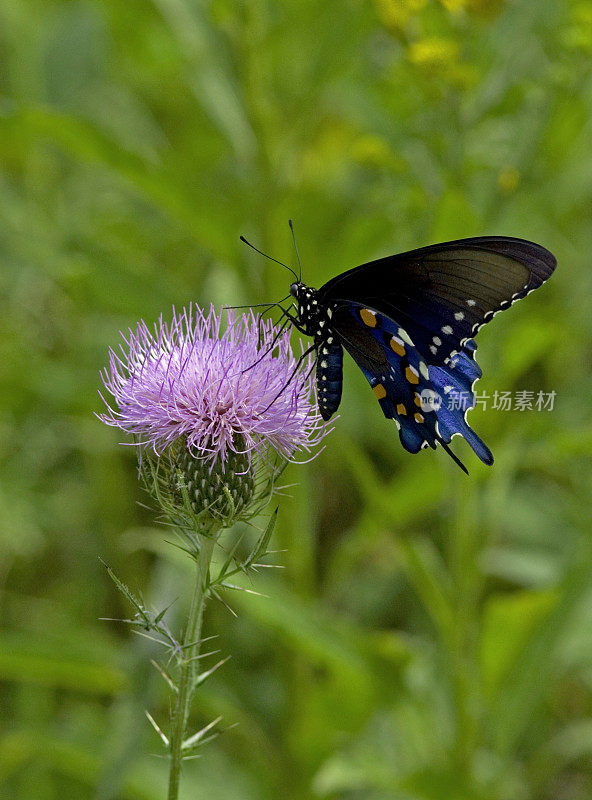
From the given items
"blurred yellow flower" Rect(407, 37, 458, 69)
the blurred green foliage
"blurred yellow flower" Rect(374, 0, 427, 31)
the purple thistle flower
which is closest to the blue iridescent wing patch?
the purple thistle flower

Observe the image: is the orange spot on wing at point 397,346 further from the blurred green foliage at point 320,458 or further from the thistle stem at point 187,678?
the thistle stem at point 187,678

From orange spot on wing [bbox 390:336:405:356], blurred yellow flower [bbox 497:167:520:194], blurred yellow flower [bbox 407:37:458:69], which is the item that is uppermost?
blurred yellow flower [bbox 407:37:458:69]

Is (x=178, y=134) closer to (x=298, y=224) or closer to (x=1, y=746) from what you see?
(x=298, y=224)

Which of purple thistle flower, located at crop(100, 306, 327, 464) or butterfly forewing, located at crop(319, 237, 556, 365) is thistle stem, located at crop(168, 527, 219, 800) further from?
butterfly forewing, located at crop(319, 237, 556, 365)

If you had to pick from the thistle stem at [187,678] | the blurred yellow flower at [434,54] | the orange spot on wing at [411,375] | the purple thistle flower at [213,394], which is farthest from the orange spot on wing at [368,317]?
the blurred yellow flower at [434,54]

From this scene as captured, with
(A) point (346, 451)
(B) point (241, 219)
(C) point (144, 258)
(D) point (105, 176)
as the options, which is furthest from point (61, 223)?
(A) point (346, 451)

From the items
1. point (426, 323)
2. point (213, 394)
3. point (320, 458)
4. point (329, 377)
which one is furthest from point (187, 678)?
point (320, 458)

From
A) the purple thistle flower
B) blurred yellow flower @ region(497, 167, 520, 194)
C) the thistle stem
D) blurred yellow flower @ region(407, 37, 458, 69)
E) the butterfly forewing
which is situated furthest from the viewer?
blurred yellow flower @ region(497, 167, 520, 194)
